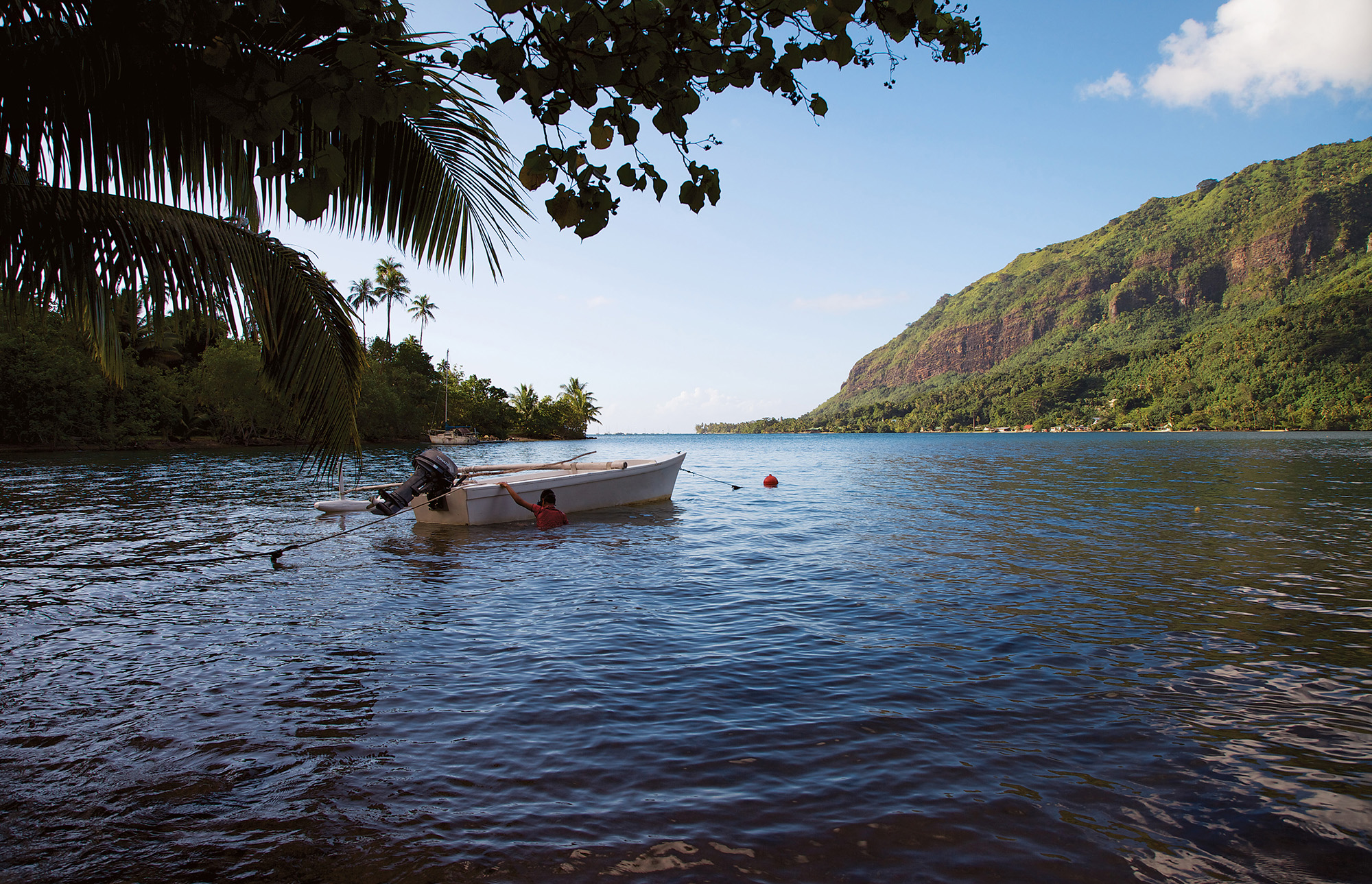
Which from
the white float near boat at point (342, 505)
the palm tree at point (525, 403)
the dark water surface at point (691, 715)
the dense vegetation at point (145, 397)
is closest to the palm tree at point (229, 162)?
the dark water surface at point (691, 715)

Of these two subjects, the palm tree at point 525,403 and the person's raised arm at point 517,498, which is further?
the palm tree at point 525,403

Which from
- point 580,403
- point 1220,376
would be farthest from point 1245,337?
point 580,403

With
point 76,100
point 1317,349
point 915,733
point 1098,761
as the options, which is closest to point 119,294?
point 76,100

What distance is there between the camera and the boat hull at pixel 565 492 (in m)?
16.5

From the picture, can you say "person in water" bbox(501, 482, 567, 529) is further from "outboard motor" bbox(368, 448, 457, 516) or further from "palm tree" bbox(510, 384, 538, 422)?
"palm tree" bbox(510, 384, 538, 422)

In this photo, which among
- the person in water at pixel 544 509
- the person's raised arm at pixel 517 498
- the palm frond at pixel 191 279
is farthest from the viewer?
the person's raised arm at pixel 517 498

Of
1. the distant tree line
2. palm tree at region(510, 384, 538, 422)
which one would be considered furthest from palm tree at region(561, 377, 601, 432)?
the distant tree line

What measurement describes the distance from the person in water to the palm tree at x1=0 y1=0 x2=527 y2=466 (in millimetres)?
10170

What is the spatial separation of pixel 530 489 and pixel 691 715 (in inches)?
511

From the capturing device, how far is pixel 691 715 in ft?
17.7

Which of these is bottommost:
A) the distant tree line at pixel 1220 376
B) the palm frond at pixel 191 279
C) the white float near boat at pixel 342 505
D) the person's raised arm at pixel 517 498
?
the white float near boat at pixel 342 505

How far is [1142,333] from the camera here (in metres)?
186

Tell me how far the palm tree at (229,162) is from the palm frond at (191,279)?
1cm

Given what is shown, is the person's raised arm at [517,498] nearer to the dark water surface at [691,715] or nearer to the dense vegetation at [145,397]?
the dark water surface at [691,715]
